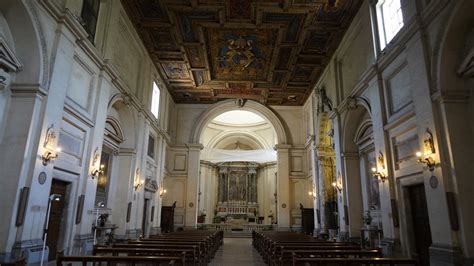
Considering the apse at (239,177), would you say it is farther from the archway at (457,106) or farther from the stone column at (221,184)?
the archway at (457,106)

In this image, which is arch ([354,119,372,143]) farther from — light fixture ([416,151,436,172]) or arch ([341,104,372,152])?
light fixture ([416,151,436,172])

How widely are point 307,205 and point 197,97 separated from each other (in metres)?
9.82

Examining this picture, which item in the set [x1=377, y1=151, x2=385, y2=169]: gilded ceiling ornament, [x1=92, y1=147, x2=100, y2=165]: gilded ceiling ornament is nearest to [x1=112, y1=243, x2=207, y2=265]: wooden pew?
[x1=92, y1=147, x2=100, y2=165]: gilded ceiling ornament

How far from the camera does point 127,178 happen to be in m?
12.7

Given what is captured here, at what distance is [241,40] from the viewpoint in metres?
13.9

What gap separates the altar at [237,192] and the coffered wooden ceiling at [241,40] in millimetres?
11791

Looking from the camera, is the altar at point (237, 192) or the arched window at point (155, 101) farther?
the altar at point (237, 192)

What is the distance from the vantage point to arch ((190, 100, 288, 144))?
822 inches

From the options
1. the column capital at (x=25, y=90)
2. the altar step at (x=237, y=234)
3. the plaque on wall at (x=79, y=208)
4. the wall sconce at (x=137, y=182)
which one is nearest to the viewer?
the column capital at (x=25, y=90)

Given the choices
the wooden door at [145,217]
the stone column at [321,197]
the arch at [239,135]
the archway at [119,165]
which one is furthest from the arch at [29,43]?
the arch at [239,135]

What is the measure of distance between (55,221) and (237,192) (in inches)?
864

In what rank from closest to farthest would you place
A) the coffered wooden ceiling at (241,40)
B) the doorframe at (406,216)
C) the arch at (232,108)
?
the doorframe at (406,216)
the coffered wooden ceiling at (241,40)
the arch at (232,108)

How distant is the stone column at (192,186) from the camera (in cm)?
1950

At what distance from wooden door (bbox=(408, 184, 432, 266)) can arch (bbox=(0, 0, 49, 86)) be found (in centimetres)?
919
